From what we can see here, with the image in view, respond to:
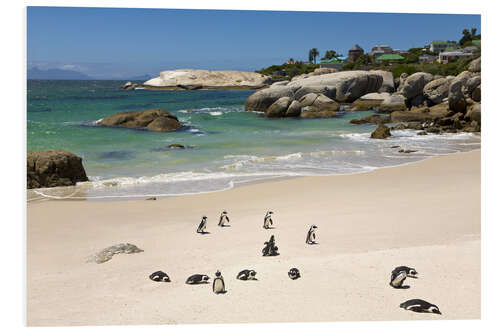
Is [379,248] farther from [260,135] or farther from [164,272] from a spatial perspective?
[260,135]

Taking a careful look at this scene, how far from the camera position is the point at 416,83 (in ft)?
84.6

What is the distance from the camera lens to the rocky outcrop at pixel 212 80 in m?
23.8

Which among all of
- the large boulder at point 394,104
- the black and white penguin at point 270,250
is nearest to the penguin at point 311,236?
the black and white penguin at point 270,250

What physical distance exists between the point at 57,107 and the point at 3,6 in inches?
904

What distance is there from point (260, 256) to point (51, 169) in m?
6.24

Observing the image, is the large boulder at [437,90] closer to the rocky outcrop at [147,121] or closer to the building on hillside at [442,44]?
the building on hillside at [442,44]

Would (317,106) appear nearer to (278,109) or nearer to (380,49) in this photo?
(278,109)

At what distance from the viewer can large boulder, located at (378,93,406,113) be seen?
27078 millimetres

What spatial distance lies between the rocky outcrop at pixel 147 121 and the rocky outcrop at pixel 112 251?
1426 centimetres

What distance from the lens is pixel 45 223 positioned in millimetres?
7359

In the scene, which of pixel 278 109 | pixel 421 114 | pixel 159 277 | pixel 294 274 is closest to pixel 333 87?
pixel 278 109

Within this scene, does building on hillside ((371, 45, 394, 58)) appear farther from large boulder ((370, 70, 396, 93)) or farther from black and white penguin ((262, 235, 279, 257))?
large boulder ((370, 70, 396, 93))

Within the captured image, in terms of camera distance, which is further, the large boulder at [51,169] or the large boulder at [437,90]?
the large boulder at [437,90]

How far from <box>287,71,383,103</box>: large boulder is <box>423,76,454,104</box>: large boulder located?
7226 millimetres
